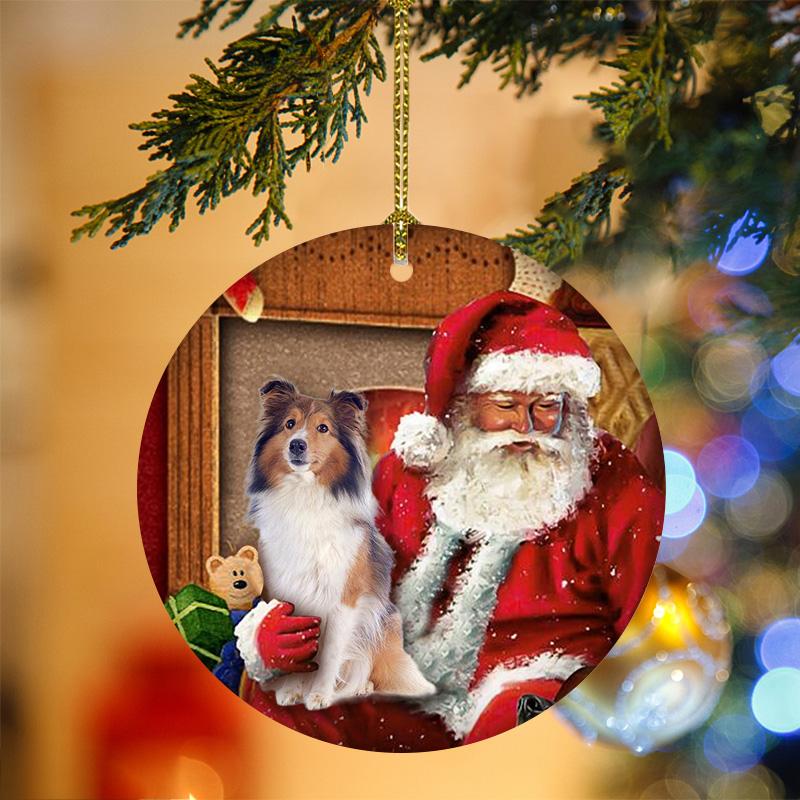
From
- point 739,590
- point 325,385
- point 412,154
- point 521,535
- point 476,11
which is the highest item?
point 476,11

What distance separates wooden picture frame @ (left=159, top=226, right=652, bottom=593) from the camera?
85 cm

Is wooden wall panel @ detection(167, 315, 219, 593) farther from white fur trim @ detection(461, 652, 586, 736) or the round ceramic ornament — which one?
white fur trim @ detection(461, 652, 586, 736)

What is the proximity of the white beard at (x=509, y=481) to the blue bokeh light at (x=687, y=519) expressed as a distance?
0.27 m

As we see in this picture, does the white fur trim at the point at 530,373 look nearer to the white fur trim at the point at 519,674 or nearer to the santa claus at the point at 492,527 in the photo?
the santa claus at the point at 492,527

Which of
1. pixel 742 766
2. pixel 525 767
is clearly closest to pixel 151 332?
pixel 525 767

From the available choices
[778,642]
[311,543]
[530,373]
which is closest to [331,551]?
[311,543]

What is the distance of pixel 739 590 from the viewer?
1.08 metres

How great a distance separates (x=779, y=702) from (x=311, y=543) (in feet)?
1.93

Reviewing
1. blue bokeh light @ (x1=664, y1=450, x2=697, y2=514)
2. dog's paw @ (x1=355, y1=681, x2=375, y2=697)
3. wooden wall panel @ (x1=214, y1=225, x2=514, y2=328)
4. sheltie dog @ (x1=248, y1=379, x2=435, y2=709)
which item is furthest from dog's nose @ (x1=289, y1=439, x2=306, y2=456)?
blue bokeh light @ (x1=664, y1=450, x2=697, y2=514)

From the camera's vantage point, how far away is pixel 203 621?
846mm

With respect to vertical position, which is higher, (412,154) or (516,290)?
(412,154)

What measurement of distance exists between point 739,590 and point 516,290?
47cm

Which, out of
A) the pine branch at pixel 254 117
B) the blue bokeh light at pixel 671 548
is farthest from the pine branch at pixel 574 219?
the blue bokeh light at pixel 671 548

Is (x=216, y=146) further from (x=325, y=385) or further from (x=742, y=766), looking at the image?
(x=742, y=766)
